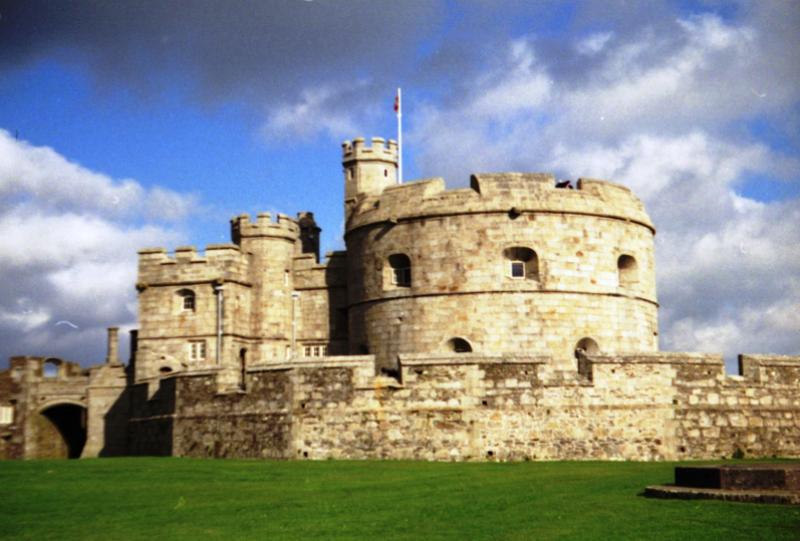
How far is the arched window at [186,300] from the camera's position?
36.2m

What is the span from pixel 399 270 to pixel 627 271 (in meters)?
8.00

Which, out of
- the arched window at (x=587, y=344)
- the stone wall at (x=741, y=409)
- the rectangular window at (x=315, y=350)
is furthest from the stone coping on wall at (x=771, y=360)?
the rectangular window at (x=315, y=350)

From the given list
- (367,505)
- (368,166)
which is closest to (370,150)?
(368,166)

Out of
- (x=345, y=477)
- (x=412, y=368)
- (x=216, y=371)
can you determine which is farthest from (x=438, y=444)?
(x=216, y=371)

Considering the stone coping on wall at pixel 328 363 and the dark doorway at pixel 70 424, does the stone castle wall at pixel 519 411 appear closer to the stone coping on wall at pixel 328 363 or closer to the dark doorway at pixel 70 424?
the stone coping on wall at pixel 328 363

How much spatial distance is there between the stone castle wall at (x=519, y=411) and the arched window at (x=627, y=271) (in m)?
8.84

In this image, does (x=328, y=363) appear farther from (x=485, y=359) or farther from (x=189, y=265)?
(x=189, y=265)

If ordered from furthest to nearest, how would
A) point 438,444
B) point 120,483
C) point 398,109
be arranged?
point 398,109 < point 438,444 < point 120,483

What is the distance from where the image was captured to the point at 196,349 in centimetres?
3569

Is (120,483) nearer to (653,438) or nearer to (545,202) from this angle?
(653,438)

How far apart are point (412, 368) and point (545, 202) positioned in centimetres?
1031

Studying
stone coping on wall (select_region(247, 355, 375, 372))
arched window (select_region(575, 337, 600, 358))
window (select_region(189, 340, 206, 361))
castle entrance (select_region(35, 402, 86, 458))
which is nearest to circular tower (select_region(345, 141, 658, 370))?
arched window (select_region(575, 337, 600, 358))

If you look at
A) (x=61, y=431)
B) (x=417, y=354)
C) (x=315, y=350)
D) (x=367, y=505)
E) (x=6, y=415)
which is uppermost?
(x=315, y=350)

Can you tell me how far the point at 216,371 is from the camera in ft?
84.5
